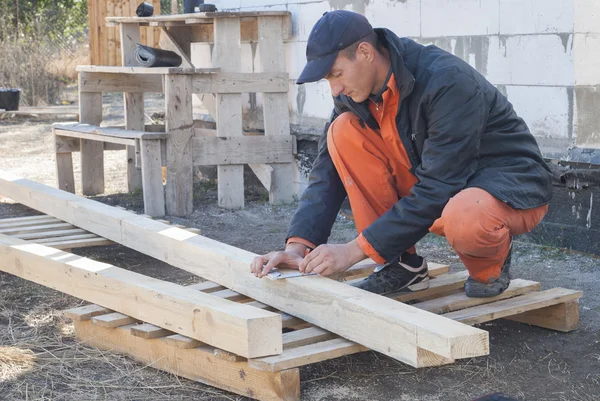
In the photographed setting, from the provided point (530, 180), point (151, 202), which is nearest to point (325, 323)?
point (530, 180)

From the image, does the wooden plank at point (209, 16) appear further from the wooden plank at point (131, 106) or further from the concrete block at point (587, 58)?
the concrete block at point (587, 58)

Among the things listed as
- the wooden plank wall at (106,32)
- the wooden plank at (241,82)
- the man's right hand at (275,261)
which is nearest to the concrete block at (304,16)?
the wooden plank at (241,82)

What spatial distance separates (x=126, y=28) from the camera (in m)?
6.88

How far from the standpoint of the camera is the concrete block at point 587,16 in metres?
4.15

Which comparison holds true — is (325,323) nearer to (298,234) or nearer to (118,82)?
(298,234)

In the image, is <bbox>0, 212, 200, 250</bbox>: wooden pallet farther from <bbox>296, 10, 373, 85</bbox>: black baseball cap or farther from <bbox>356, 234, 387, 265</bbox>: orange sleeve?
<bbox>296, 10, 373, 85</bbox>: black baseball cap

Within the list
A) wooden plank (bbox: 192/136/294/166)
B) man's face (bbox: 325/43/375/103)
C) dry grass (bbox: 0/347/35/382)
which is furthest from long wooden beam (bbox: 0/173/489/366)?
wooden plank (bbox: 192/136/294/166)

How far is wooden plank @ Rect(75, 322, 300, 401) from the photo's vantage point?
2572mm

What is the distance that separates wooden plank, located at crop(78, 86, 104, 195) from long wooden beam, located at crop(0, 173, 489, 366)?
8.84 feet

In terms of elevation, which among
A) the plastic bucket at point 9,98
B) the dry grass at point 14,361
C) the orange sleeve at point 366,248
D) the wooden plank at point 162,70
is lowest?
the dry grass at point 14,361

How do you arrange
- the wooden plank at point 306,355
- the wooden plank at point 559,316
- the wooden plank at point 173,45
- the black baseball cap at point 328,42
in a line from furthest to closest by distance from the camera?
the wooden plank at point 173,45 → the wooden plank at point 559,316 → the black baseball cap at point 328,42 → the wooden plank at point 306,355

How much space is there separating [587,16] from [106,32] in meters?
9.48

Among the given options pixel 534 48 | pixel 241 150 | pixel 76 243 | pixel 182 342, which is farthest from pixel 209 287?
pixel 241 150

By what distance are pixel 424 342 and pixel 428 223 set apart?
0.59 m
